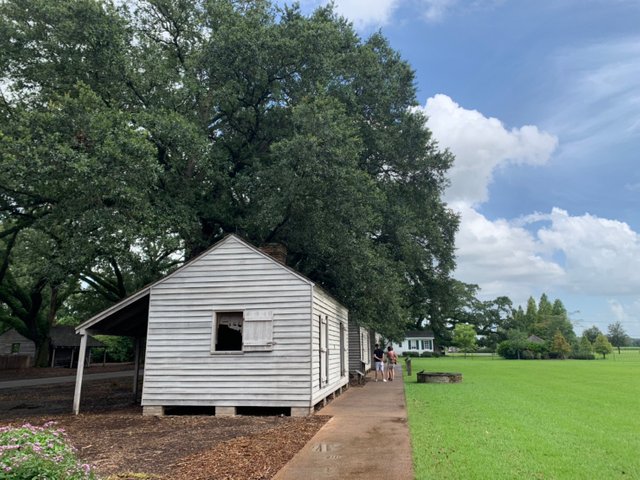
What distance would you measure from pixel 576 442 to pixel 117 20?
59.1ft

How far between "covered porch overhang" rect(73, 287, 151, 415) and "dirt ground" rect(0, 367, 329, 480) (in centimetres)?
109

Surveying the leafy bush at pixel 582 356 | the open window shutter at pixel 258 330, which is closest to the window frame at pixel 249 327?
the open window shutter at pixel 258 330

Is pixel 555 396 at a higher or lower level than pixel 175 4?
lower

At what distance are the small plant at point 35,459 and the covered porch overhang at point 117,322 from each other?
6.74m

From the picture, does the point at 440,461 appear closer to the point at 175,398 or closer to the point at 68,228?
the point at 175,398

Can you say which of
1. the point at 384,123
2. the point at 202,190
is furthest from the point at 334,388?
the point at 384,123

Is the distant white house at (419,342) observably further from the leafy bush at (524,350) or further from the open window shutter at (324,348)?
the open window shutter at (324,348)

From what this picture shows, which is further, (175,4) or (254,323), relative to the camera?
(175,4)

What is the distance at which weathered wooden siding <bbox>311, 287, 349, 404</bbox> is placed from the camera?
37.7ft

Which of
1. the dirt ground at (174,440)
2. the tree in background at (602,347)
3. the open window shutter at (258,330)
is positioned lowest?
the dirt ground at (174,440)

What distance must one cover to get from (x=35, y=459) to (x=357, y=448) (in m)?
4.57

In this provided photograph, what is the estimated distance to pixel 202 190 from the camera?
1808 cm

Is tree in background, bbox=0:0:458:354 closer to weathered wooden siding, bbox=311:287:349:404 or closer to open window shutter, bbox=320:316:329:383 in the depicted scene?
weathered wooden siding, bbox=311:287:349:404

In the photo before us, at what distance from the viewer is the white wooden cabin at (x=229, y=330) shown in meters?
10.9
